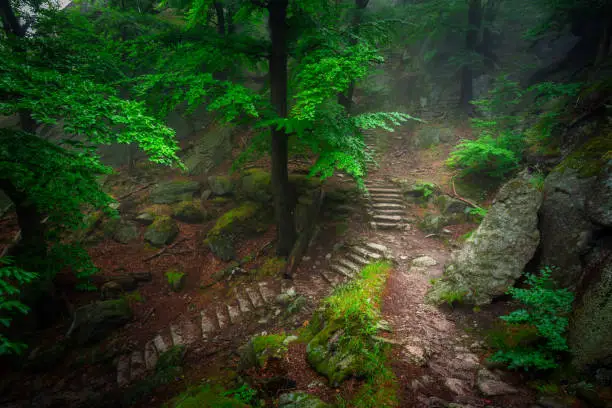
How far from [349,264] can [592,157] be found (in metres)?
6.39

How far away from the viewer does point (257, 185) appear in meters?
12.0

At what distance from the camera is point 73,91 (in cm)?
473

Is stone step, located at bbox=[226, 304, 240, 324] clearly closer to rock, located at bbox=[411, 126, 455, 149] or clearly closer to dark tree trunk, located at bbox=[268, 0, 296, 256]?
dark tree trunk, located at bbox=[268, 0, 296, 256]

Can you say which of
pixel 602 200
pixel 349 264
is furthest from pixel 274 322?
pixel 602 200

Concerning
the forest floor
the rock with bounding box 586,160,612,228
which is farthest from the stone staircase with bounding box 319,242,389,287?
the rock with bounding box 586,160,612,228

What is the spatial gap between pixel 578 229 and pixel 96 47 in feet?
38.5

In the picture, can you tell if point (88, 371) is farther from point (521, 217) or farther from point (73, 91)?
point (521, 217)

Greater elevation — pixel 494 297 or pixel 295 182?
Answer: pixel 295 182

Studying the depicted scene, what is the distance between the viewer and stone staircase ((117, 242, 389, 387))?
6.97m

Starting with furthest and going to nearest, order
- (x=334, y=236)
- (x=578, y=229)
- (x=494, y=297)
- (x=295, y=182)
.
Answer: (x=295, y=182), (x=334, y=236), (x=494, y=297), (x=578, y=229)

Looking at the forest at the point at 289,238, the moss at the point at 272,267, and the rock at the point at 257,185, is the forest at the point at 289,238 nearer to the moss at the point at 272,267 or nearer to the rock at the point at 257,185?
the rock at the point at 257,185

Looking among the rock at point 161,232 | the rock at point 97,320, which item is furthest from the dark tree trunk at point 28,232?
the rock at point 161,232

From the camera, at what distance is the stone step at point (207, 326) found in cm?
759

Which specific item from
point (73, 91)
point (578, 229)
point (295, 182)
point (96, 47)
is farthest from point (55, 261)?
point (578, 229)
